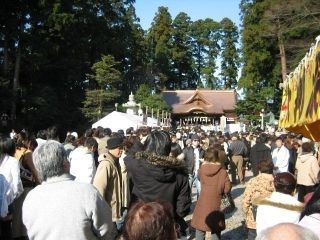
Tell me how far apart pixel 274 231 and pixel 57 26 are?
2869 centimetres

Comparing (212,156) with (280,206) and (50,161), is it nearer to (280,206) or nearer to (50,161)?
(280,206)

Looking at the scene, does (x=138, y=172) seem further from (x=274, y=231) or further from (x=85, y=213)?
(x=274, y=231)

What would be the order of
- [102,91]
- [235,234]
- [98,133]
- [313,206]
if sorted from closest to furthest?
[313,206]
[235,234]
[98,133]
[102,91]

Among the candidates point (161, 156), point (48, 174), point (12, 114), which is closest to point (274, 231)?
point (48, 174)

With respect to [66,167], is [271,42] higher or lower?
higher

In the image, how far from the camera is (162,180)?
4105 mm

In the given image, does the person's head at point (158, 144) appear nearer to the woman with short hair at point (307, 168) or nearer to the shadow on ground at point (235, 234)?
the shadow on ground at point (235, 234)

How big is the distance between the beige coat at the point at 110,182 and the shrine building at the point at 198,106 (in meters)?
48.5

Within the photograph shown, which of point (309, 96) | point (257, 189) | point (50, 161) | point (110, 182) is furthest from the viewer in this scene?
point (257, 189)

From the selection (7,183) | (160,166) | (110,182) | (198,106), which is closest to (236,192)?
(110,182)

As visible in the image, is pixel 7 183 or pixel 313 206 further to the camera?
pixel 7 183

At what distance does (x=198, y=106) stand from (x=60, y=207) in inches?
2069

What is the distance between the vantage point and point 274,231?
1640 mm

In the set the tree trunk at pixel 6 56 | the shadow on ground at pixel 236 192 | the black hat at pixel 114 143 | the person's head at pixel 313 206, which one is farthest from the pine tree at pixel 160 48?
the person's head at pixel 313 206
